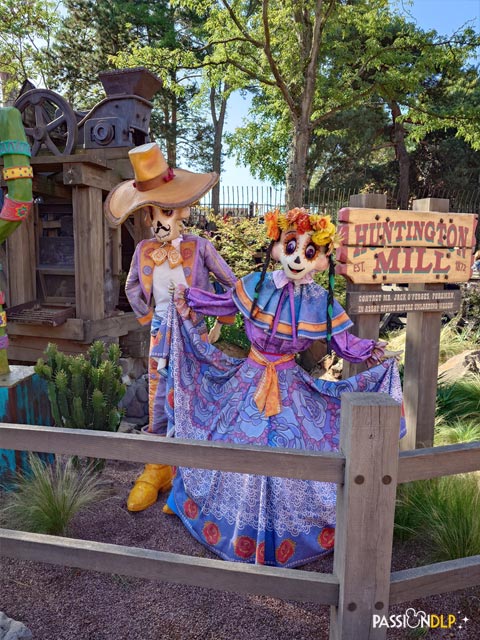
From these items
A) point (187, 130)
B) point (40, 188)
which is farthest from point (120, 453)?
point (187, 130)

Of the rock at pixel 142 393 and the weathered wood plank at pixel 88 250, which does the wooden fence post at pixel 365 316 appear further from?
the weathered wood plank at pixel 88 250

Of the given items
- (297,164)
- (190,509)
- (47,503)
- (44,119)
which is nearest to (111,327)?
(44,119)

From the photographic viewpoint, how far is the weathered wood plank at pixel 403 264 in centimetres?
290

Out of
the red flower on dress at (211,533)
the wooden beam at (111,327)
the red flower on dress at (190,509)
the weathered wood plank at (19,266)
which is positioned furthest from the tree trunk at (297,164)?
the red flower on dress at (211,533)

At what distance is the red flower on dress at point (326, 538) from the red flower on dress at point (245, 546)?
319mm

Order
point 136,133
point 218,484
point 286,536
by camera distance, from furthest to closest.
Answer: point 136,133, point 218,484, point 286,536

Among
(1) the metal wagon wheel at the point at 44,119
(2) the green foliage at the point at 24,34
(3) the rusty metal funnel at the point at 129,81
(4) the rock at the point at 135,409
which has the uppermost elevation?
(2) the green foliage at the point at 24,34

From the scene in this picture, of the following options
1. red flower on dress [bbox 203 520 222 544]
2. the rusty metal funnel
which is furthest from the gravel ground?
the rusty metal funnel

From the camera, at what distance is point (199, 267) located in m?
3.06

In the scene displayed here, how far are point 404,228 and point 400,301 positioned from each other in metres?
0.43

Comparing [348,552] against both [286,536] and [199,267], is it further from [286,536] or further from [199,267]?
[199,267]

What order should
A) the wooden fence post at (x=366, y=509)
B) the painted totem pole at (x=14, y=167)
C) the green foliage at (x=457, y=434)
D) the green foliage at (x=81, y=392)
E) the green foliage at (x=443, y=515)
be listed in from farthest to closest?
the green foliage at (x=457, y=434) → the green foliage at (x=81, y=392) → the painted totem pole at (x=14, y=167) → the green foliage at (x=443, y=515) → the wooden fence post at (x=366, y=509)

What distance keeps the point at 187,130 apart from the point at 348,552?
55.0 ft

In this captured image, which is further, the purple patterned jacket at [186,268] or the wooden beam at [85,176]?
the wooden beam at [85,176]
